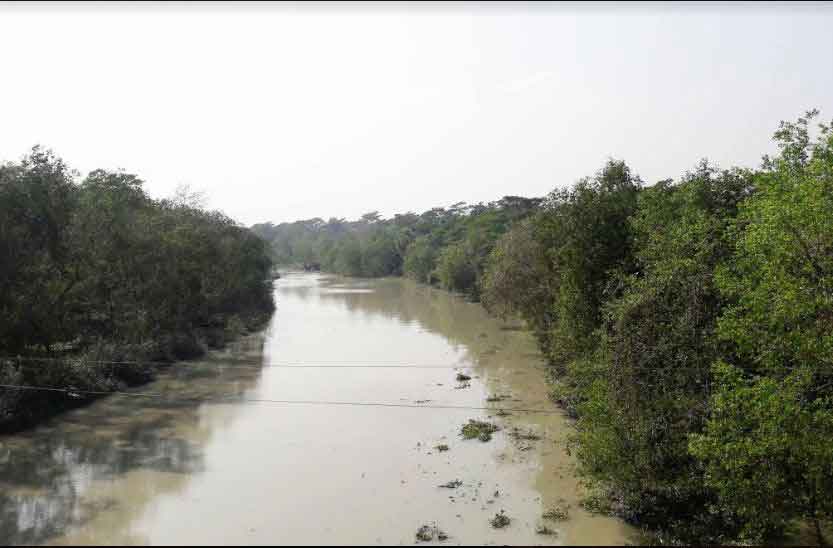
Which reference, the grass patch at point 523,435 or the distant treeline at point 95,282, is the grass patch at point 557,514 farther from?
the distant treeline at point 95,282

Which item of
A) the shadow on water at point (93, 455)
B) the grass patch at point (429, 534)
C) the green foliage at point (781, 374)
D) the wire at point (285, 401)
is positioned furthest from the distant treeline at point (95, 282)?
the green foliage at point (781, 374)

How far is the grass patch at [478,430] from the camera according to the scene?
22069 millimetres

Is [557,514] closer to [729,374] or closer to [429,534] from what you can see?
[429,534]

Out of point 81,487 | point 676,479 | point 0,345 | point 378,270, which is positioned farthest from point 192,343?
point 378,270

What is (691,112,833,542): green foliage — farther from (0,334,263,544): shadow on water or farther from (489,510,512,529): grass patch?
(0,334,263,544): shadow on water

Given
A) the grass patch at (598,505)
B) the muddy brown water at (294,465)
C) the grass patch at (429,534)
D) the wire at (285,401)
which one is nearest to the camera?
the grass patch at (429,534)

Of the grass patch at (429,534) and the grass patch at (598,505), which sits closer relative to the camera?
the grass patch at (429,534)

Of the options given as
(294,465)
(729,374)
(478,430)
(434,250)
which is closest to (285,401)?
(294,465)

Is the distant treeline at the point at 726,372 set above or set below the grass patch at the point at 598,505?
above

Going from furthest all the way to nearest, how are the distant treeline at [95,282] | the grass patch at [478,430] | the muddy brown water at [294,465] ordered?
the distant treeline at [95,282], the grass patch at [478,430], the muddy brown water at [294,465]

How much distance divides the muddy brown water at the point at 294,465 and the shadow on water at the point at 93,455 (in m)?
→ 0.06

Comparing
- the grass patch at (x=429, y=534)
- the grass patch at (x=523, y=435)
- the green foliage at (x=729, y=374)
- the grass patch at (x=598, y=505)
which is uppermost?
the green foliage at (x=729, y=374)

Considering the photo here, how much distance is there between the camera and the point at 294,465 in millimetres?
19375

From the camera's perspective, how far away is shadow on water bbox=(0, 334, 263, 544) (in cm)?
1602
